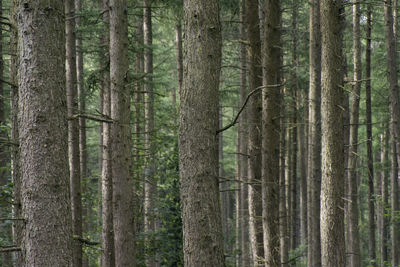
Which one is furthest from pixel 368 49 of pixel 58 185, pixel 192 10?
pixel 58 185

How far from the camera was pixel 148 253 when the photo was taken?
1223 centimetres

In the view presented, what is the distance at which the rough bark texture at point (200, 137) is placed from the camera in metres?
4.47

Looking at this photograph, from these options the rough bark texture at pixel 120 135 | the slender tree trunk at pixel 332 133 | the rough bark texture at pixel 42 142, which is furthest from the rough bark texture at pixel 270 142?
the rough bark texture at pixel 42 142

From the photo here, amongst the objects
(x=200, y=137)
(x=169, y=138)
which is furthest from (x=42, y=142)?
(x=169, y=138)

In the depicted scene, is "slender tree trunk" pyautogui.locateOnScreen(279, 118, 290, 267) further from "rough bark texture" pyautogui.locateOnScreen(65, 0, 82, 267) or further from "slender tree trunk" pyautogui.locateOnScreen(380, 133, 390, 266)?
"rough bark texture" pyautogui.locateOnScreen(65, 0, 82, 267)

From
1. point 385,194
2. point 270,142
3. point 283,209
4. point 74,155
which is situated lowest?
point 385,194

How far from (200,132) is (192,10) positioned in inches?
50.7

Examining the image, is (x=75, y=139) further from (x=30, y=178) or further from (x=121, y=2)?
(x=30, y=178)

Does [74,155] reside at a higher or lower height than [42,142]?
lower

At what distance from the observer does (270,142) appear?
8477 millimetres

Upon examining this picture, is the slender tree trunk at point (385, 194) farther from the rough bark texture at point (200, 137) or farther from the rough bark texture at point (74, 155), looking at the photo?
the rough bark texture at point (200, 137)

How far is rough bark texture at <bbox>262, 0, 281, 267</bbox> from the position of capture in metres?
8.34

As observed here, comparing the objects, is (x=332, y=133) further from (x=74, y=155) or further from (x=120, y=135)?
(x=74, y=155)

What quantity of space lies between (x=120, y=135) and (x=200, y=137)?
3797 mm
